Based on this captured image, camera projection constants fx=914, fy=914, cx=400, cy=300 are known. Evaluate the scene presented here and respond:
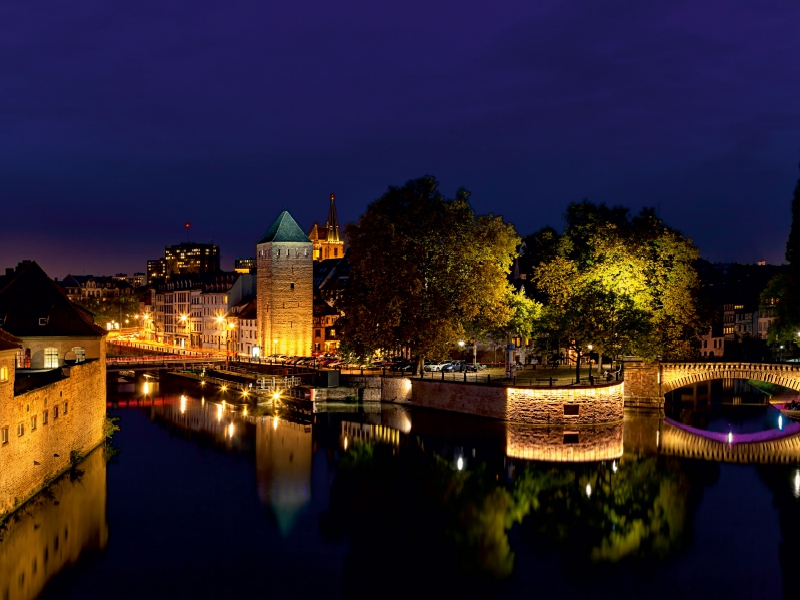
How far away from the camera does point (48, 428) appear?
99.8 ft

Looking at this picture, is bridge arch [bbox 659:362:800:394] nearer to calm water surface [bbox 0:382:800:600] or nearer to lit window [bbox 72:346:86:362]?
calm water surface [bbox 0:382:800:600]

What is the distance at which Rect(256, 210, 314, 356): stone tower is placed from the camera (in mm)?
76062

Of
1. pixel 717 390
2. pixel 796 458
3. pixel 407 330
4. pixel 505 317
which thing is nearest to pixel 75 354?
pixel 407 330

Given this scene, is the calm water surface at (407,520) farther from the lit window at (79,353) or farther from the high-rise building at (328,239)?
the high-rise building at (328,239)

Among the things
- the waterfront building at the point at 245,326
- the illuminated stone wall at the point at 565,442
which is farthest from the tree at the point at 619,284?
the waterfront building at the point at 245,326

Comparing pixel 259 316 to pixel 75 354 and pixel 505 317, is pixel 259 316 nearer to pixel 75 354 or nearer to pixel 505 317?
pixel 505 317

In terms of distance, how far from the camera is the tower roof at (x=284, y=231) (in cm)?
7662

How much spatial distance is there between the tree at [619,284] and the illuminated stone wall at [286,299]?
26.9 metres

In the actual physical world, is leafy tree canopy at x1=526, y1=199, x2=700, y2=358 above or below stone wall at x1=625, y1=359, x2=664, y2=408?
above

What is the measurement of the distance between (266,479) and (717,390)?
41519 mm

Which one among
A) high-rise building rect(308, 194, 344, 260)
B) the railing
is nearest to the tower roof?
the railing

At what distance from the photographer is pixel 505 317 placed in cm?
5406

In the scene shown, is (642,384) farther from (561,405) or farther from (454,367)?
(454,367)

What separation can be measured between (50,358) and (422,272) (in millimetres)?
23607
